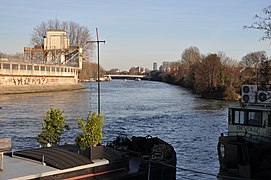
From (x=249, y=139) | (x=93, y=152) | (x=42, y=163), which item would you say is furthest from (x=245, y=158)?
(x=42, y=163)

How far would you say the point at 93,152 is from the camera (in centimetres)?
1247

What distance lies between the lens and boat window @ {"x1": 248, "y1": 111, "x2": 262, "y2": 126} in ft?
62.0

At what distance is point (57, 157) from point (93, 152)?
47.1 inches

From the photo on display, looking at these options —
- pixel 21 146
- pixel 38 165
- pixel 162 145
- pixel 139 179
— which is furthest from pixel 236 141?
pixel 21 146

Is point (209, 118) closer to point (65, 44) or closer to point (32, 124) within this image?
point (32, 124)

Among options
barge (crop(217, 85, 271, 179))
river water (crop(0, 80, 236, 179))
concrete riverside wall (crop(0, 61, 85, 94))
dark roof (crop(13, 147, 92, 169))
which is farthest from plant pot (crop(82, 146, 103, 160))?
concrete riverside wall (crop(0, 61, 85, 94))

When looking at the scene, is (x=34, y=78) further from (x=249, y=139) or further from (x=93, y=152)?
(x=93, y=152)

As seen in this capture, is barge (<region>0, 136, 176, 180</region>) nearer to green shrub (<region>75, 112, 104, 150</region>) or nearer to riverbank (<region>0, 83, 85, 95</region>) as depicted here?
green shrub (<region>75, 112, 104, 150</region>)

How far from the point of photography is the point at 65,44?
12475 centimetres

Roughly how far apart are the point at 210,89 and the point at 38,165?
218ft

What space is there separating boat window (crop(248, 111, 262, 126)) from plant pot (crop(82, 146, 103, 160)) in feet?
31.4

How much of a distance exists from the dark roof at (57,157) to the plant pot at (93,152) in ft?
0.98

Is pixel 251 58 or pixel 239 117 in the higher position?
pixel 251 58

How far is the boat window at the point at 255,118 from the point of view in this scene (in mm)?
18891
